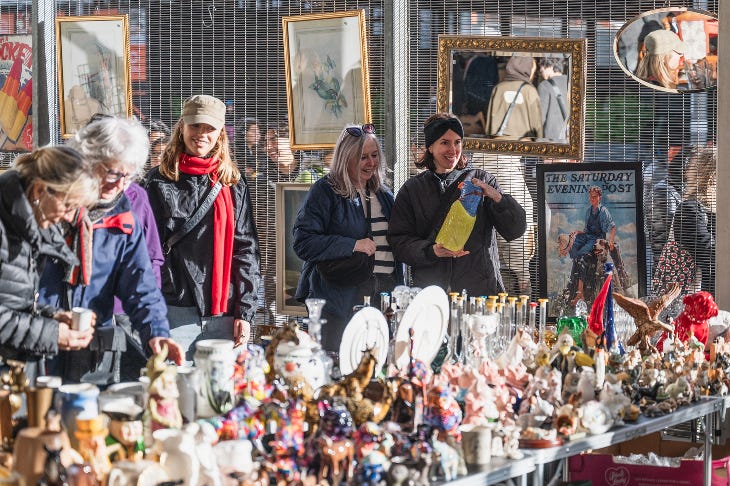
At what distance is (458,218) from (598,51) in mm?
1120

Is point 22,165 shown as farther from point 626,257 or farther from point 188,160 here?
point 626,257

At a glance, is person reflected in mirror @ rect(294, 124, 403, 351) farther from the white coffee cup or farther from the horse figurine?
the horse figurine

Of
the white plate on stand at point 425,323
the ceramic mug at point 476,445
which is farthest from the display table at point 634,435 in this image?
the white plate on stand at point 425,323

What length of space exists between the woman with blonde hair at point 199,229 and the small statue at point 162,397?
4.11 feet

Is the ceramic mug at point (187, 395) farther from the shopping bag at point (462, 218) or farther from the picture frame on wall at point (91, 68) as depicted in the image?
the picture frame on wall at point (91, 68)

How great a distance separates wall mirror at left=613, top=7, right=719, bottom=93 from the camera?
423cm

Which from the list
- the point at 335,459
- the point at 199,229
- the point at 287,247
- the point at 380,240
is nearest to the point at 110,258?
the point at 199,229

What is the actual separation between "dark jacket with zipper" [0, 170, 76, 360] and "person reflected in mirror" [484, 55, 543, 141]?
7.96 ft

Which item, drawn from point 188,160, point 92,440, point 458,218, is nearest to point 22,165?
point 92,440

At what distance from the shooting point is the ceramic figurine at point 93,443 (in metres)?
1.90

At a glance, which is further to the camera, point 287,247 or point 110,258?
point 287,247

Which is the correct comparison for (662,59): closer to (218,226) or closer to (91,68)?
(218,226)

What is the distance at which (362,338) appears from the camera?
106 inches

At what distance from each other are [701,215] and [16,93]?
329 cm
